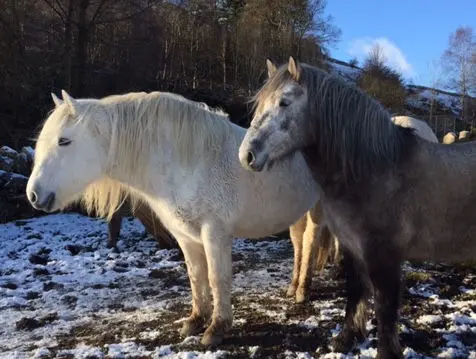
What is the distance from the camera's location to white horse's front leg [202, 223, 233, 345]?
3.49 m

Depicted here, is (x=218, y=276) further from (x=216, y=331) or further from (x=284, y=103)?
(x=284, y=103)

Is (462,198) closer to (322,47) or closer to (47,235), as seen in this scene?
(47,235)

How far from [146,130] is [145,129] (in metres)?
0.01

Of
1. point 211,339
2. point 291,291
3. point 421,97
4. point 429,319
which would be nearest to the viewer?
point 211,339

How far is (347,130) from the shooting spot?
9.81 feet

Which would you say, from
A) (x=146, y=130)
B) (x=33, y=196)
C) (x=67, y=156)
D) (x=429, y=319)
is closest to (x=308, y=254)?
(x=429, y=319)

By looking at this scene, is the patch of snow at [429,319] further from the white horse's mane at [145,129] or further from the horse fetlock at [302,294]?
the white horse's mane at [145,129]

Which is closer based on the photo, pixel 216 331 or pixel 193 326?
pixel 216 331

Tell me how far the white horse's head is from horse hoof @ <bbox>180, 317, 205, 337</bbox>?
1.39m

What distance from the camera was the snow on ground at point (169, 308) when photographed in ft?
11.5

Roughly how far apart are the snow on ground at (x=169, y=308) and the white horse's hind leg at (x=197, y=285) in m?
0.16

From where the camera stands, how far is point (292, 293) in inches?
192

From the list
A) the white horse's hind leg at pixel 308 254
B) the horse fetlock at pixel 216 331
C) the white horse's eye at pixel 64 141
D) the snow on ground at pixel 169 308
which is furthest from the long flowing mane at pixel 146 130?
the white horse's hind leg at pixel 308 254

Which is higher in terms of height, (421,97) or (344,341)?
(421,97)
